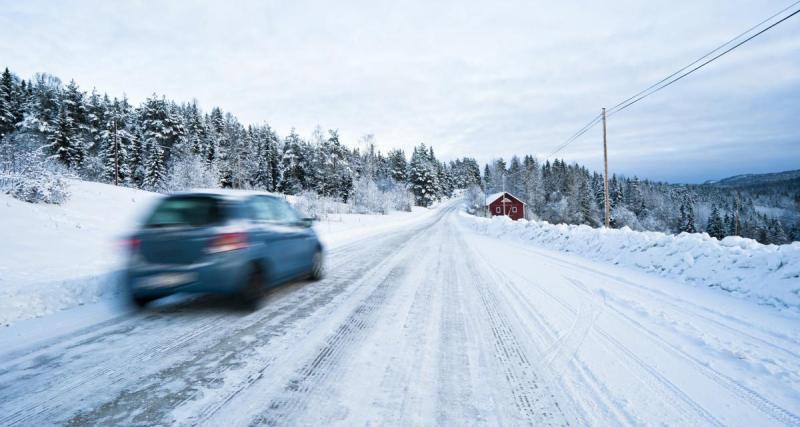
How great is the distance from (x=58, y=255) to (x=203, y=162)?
4645 cm

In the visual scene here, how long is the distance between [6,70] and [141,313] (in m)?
70.0

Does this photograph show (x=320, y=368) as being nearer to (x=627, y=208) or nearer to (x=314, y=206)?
(x=314, y=206)

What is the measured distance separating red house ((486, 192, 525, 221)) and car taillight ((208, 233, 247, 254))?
205 ft

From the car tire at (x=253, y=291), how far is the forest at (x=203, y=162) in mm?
14905

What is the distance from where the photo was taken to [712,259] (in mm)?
6711

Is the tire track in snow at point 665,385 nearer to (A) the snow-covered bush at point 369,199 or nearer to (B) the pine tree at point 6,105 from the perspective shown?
(A) the snow-covered bush at point 369,199

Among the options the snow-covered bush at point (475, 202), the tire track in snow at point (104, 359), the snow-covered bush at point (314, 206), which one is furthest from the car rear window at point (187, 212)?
the snow-covered bush at point (475, 202)

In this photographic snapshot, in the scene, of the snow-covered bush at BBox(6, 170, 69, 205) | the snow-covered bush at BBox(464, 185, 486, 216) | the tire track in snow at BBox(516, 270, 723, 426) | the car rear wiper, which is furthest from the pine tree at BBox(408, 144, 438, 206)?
the tire track in snow at BBox(516, 270, 723, 426)

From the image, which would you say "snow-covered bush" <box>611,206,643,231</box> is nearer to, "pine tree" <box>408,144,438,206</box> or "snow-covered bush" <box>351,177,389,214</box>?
"pine tree" <box>408,144,438,206</box>

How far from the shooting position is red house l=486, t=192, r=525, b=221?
212 ft

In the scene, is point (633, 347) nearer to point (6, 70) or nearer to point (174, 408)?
point (174, 408)

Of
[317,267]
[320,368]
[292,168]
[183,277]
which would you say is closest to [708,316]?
[320,368]

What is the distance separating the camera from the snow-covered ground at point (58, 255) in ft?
15.4

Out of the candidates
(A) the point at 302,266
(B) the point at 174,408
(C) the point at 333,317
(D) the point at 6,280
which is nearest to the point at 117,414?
(B) the point at 174,408
